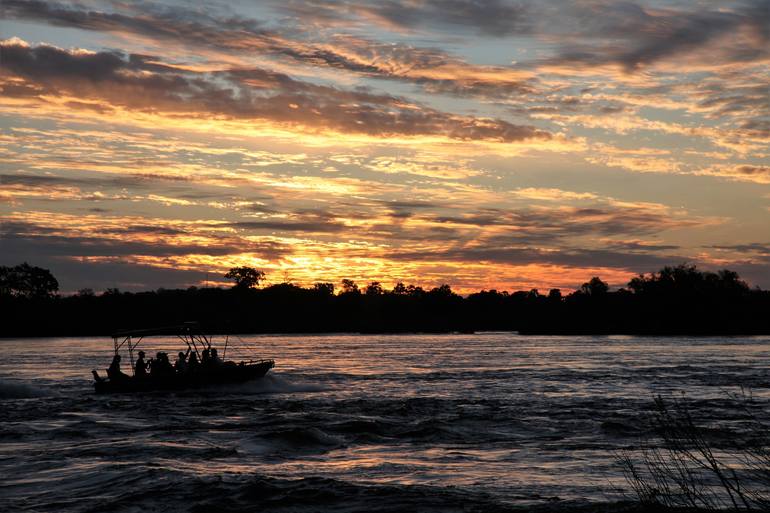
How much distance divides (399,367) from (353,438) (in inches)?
1811

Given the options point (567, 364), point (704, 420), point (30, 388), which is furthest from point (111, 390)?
point (567, 364)

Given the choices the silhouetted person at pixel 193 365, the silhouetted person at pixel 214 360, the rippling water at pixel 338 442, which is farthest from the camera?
the silhouetted person at pixel 214 360

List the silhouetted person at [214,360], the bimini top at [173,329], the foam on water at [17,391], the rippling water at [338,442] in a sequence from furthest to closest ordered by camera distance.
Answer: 1. the silhouetted person at [214,360]
2. the bimini top at [173,329]
3. the foam on water at [17,391]
4. the rippling water at [338,442]

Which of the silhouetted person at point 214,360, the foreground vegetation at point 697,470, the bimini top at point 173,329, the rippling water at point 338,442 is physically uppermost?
the bimini top at point 173,329

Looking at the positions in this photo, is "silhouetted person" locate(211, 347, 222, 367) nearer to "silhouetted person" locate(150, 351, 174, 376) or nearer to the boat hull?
the boat hull

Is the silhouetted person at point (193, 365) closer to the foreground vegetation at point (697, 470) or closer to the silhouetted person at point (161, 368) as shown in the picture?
the silhouetted person at point (161, 368)

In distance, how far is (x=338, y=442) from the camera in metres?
30.4

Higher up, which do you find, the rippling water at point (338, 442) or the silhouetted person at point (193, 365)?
the silhouetted person at point (193, 365)

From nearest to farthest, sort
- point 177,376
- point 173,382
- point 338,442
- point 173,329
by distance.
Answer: point 338,442
point 177,376
point 173,382
point 173,329

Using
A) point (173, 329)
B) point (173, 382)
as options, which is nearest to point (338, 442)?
point (173, 382)

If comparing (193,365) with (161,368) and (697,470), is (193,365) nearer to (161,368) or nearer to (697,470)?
(161,368)

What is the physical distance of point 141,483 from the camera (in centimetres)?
2292

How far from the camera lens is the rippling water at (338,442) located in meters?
21.1

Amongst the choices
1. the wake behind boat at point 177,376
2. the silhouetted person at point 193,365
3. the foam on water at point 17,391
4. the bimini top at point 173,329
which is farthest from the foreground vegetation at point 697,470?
the foam on water at point 17,391
